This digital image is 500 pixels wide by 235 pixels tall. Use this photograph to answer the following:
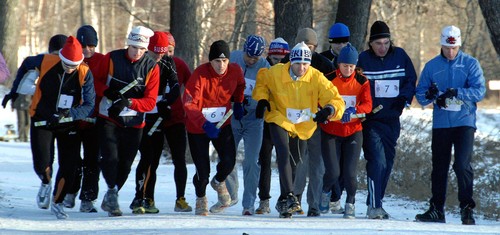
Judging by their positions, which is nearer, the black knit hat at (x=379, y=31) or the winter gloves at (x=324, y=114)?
the winter gloves at (x=324, y=114)

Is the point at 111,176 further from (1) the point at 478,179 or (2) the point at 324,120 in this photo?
(1) the point at 478,179

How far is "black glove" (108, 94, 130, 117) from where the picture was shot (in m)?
11.2

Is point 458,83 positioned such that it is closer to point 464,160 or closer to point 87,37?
point 464,160

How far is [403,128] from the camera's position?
57.4 feet

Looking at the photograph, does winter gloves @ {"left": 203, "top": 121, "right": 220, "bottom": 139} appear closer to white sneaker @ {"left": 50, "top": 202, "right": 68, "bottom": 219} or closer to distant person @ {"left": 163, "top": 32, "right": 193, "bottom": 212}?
distant person @ {"left": 163, "top": 32, "right": 193, "bottom": 212}

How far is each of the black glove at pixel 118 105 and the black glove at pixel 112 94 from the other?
37 millimetres

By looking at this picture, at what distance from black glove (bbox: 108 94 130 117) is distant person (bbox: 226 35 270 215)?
109 centimetres

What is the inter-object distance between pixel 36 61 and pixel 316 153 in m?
2.89

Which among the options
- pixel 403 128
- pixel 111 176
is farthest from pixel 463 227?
pixel 403 128

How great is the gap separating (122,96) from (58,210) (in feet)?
4.20

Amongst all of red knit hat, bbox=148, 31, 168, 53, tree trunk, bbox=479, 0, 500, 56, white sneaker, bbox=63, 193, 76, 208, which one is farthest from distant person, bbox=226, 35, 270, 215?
tree trunk, bbox=479, 0, 500, 56

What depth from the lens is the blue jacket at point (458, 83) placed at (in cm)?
1130

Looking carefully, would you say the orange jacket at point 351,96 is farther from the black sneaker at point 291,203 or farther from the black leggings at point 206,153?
the black leggings at point 206,153

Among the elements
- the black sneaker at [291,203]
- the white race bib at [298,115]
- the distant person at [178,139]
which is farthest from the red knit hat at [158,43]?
the black sneaker at [291,203]
